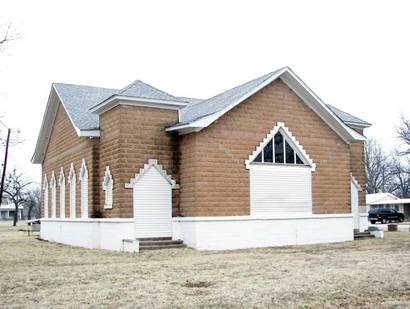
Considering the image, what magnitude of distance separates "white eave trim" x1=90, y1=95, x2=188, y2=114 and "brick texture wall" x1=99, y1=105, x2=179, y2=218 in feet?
0.55

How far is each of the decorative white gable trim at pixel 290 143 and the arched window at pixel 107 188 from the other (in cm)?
559

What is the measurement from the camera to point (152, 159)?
23.1 m

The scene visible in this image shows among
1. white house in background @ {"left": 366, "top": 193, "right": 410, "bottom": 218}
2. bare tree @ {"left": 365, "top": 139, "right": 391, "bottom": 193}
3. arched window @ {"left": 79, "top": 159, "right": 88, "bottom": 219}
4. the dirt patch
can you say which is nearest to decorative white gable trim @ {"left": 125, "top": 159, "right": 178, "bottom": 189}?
arched window @ {"left": 79, "top": 159, "right": 88, "bottom": 219}

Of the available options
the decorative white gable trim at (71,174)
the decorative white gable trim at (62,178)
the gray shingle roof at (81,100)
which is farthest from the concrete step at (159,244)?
the decorative white gable trim at (62,178)

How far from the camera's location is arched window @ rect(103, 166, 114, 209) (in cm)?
2339

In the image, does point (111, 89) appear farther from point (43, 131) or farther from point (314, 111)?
point (314, 111)

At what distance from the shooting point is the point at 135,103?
22.9 metres

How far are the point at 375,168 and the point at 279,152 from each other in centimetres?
7810

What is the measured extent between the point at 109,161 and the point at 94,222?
2.85m

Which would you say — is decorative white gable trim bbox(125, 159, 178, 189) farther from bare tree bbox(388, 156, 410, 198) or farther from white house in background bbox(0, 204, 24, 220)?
white house in background bbox(0, 204, 24, 220)

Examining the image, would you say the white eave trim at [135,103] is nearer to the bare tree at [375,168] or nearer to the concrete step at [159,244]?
the concrete step at [159,244]

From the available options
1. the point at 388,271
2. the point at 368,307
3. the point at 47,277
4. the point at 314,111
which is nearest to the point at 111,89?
the point at 314,111

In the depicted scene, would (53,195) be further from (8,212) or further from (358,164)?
(8,212)

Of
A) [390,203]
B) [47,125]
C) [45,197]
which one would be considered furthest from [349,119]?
[390,203]
